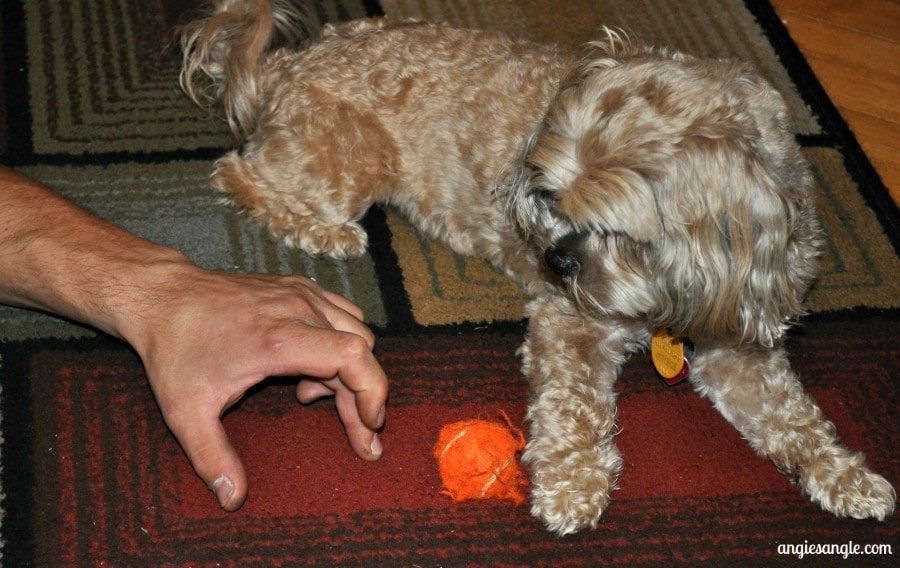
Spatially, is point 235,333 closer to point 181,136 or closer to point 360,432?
point 360,432

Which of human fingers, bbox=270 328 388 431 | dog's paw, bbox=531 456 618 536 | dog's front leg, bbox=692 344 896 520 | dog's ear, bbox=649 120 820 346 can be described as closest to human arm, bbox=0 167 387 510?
human fingers, bbox=270 328 388 431

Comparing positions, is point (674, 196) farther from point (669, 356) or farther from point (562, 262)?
point (669, 356)

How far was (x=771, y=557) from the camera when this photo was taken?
2406mm

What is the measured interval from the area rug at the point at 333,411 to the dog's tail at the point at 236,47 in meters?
0.16

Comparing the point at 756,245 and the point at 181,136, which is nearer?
the point at 756,245

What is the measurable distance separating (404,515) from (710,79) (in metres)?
1.23

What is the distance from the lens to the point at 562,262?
2328 millimetres

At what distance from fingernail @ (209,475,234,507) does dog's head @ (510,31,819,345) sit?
2.90 ft

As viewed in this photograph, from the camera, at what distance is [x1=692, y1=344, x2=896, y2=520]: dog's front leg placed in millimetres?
2480

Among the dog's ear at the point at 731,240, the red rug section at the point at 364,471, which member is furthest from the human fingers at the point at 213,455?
the dog's ear at the point at 731,240

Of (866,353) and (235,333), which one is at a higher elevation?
(235,333)

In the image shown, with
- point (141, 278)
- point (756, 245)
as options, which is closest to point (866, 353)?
point (756, 245)

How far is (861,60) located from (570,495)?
2397mm

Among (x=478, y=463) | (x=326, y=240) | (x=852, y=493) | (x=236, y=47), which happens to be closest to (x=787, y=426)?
(x=852, y=493)
